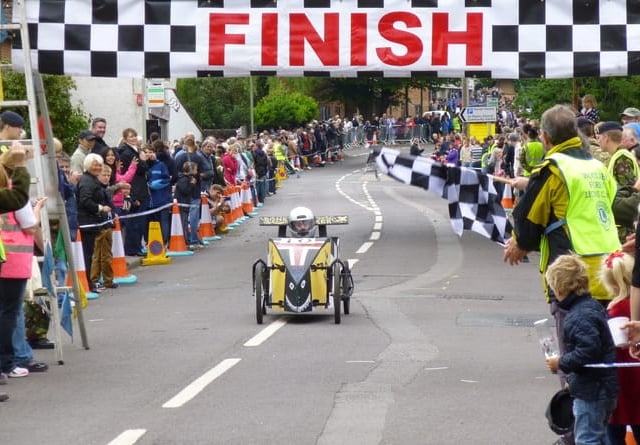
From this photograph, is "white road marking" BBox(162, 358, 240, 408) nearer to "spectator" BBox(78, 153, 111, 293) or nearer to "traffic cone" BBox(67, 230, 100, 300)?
"traffic cone" BBox(67, 230, 100, 300)

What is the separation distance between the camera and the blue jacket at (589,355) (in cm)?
664

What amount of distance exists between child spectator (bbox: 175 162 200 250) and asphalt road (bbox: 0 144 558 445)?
403cm

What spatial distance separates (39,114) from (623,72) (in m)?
11.1

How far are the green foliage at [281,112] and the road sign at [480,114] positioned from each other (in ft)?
73.4

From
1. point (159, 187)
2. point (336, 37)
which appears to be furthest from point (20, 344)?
point (159, 187)

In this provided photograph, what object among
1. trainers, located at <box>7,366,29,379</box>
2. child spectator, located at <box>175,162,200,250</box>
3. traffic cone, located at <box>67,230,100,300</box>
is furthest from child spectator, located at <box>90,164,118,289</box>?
trainers, located at <box>7,366,29,379</box>

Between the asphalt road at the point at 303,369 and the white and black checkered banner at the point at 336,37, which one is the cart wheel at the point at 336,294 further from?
the white and black checkered banner at the point at 336,37

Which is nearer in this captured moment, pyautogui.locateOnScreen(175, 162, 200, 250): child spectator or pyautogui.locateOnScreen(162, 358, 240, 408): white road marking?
pyautogui.locateOnScreen(162, 358, 240, 408): white road marking

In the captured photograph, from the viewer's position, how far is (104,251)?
17.5 metres

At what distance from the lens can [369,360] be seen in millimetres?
11125

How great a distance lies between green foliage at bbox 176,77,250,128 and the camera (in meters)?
68.8

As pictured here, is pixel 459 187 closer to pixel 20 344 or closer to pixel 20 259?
pixel 20 259

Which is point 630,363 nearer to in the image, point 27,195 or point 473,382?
point 473,382

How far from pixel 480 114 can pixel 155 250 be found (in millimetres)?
30954
